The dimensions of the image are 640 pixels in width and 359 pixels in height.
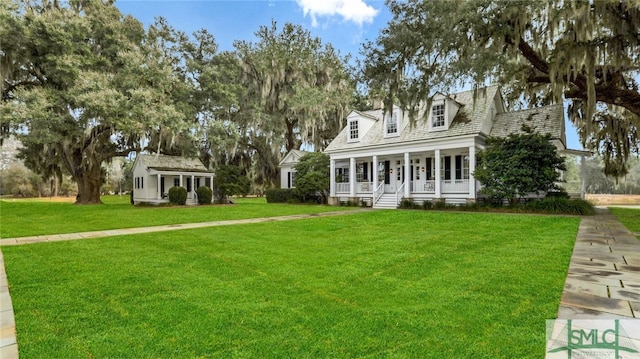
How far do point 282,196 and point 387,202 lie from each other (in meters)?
7.84

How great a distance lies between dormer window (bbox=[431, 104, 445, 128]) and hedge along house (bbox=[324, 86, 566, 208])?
38 mm

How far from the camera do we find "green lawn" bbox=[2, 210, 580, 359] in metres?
2.60

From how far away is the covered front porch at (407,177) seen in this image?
16125mm

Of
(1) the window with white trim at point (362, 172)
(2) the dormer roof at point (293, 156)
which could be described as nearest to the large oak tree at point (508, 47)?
(1) the window with white trim at point (362, 172)

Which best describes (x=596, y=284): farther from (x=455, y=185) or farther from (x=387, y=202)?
(x=387, y=202)

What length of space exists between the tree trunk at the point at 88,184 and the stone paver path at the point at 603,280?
25.6 meters

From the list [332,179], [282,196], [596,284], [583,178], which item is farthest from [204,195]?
[596,284]

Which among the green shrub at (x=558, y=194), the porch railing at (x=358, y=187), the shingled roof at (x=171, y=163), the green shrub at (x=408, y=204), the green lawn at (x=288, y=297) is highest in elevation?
the shingled roof at (x=171, y=163)

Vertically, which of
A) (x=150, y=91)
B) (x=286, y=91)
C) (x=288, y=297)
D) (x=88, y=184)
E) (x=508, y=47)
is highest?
(x=286, y=91)

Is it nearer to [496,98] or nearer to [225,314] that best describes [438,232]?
[225,314]

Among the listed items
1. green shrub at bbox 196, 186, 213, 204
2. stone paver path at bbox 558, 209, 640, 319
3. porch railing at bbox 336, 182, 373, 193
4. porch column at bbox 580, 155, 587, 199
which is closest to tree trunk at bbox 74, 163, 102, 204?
green shrub at bbox 196, 186, 213, 204

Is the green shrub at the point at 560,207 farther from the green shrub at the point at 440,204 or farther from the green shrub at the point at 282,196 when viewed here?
the green shrub at the point at 282,196

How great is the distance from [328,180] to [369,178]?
2.55m

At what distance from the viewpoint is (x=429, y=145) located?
53.9 feet
